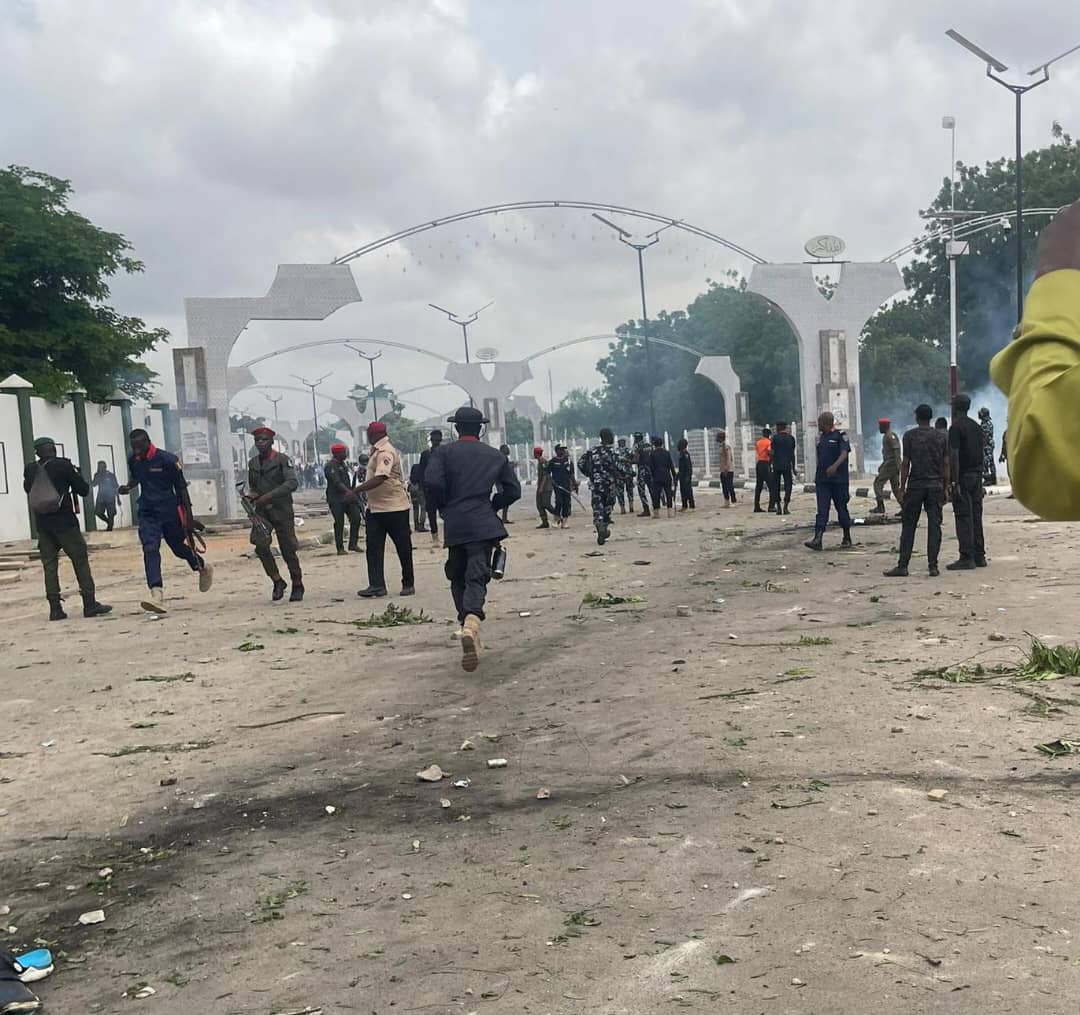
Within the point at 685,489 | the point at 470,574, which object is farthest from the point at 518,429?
the point at 470,574

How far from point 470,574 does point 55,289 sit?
31822mm

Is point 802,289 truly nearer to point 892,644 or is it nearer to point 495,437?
point 495,437

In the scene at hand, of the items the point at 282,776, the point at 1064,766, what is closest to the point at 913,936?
the point at 1064,766

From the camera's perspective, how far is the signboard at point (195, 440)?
2759 cm

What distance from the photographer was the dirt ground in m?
3.18

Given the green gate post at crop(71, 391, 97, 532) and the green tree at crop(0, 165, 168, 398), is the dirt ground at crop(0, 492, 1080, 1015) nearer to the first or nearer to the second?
the green gate post at crop(71, 391, 97, 532)

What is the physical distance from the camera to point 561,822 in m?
4.46

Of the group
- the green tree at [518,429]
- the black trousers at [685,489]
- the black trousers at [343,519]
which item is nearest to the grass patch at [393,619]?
the black trousers at [343,519]

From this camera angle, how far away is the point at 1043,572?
38.2 ft

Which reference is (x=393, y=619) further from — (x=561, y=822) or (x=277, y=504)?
(x=561, y=822)

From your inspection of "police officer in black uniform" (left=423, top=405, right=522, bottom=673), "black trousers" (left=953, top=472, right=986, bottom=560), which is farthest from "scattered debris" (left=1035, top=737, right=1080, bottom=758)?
"black trousers" (left=953, top=472, right=986, bottom=560)

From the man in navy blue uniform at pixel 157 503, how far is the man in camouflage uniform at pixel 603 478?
8.25 m

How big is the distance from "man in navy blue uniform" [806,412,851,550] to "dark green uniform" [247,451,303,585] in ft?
20.8

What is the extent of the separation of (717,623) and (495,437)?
138 ft
